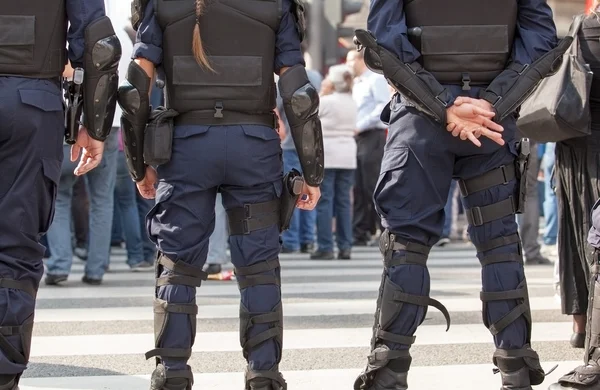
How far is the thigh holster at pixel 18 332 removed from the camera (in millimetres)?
4395

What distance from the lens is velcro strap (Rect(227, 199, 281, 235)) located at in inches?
183

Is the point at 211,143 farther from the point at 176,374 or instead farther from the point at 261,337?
the point at 176,374

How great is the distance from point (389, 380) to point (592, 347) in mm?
921

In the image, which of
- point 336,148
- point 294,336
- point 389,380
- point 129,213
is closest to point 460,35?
point 389,380

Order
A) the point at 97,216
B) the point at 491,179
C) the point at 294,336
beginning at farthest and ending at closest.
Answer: the point at 97,216, the point at 294,336, the point at 491,179

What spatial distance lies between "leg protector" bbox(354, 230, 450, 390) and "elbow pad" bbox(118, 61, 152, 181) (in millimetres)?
1113

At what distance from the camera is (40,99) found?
448 cm

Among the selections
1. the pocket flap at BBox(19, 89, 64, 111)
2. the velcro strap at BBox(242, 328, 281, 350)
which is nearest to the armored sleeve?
the velcro strap at BBox(242, 328, 281, 350)

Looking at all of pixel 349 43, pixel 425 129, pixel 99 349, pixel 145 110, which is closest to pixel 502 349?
pixel 425 129

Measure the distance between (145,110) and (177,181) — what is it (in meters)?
0.32

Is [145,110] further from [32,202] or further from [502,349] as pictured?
[502,349]

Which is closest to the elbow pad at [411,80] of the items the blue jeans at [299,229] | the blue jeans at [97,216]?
the blue jeans at [97,216]

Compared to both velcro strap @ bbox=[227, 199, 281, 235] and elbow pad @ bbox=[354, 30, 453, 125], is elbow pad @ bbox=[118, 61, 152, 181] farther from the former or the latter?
elbow pad @ bbox=[354, 30, 453, 125]

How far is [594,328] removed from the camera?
486 centimetres
